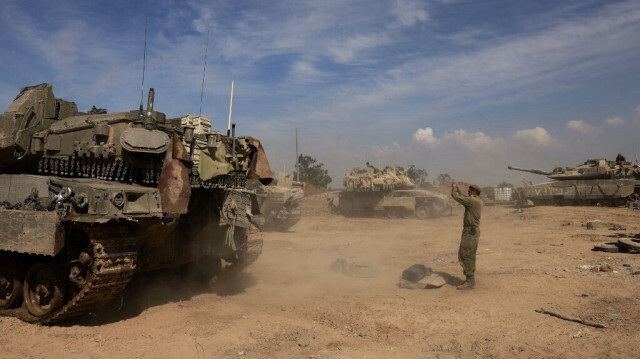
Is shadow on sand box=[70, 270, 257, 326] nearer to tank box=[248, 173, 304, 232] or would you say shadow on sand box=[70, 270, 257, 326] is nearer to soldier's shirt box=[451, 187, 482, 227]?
soldier's shirt box=[451, 187, 482, 227]

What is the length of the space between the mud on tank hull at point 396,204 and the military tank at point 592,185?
463cm

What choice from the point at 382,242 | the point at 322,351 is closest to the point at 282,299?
the point at 322,351

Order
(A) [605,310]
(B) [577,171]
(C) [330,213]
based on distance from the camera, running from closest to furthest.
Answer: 1. (A) [605,310]
2. (B) [577,171]
3. (C) [330,213]

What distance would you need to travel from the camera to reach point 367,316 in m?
5.95

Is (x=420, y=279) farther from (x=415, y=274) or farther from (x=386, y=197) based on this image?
(x=386, y=197)

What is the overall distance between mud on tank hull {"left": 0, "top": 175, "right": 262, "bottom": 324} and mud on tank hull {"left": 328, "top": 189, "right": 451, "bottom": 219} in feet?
60.2

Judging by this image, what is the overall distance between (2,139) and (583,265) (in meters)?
9.95

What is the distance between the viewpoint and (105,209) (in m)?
4.95

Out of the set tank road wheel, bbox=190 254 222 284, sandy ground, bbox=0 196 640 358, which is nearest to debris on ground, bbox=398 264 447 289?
sandy ground, bbox=0 196 640 358

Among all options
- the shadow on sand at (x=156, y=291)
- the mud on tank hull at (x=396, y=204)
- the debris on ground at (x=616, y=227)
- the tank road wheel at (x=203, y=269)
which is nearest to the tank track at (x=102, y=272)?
the shadow on sand at (x=156, y=291)

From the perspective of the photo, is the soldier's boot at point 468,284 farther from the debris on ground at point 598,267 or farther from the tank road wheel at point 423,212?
the tank road wheel at point 423,212

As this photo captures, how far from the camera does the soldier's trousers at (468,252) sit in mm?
7383

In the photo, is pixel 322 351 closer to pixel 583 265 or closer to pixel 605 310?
pixel 605 310

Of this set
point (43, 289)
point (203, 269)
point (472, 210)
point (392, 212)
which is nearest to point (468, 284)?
point (472, 210)
